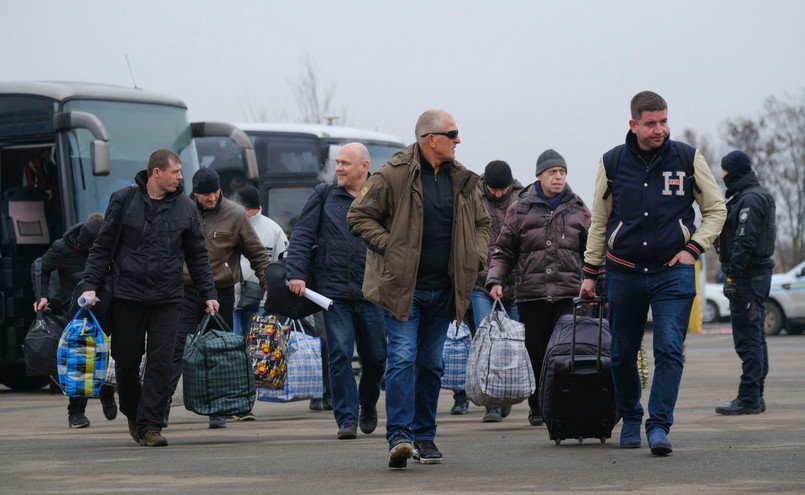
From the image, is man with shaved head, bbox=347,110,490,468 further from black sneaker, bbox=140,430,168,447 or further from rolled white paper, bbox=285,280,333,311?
black sneaker, bbox=140,430,168,447

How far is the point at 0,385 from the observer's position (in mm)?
18312

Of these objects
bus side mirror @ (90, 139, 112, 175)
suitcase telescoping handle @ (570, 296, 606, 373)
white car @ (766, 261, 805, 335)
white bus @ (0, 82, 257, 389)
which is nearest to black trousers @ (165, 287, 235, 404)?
suitcase telescoping handle @ (570, 296, 606, 373)

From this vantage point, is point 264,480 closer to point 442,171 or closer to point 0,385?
point 442,171

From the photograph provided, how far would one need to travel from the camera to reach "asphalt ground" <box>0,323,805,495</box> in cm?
687

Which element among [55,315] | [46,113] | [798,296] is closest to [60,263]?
[55,315]

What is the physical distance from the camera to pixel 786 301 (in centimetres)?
2792

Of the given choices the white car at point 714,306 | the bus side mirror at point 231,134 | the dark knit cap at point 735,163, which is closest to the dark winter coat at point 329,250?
the dark knit cap at point 735,163

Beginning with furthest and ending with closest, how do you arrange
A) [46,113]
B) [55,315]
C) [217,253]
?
[46,113]
[55,315]
[217,253]

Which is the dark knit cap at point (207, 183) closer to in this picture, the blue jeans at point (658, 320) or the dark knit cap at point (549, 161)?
the dark knit cap at point (549, 161)

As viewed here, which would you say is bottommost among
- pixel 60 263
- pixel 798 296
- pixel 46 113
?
pixel 798 296

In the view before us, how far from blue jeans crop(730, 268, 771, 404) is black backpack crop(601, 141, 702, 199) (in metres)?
3.19

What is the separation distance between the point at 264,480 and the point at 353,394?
7.48 feet

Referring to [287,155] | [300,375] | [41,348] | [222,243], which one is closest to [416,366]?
[222,243]

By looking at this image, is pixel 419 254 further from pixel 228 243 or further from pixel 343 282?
pixel 228 243
